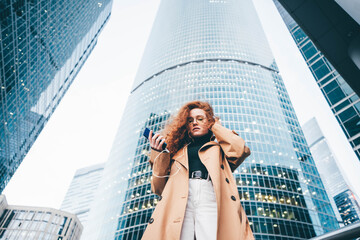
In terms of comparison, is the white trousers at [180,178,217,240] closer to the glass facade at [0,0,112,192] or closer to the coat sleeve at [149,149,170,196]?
the coat sleeve at [149,149,170,196]

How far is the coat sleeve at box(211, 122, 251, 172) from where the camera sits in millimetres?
2430

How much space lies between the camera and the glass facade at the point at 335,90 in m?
24.1

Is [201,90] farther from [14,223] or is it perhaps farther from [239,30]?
[14,223]

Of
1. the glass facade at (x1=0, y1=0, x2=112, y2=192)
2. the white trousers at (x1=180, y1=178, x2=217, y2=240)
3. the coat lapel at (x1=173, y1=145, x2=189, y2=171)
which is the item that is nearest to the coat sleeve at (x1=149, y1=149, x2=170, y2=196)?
A: the coat lapel at (x1=173, y1=145, x2=189, y2=171)

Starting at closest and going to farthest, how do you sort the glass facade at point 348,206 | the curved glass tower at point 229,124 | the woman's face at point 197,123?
the woman's face at point 197,123 → the curved glass tower at point 229,124 → the glass facade at point 348,206

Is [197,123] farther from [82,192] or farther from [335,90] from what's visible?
[82,192]

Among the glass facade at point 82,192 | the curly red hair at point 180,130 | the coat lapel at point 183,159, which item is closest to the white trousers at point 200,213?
the coat lapel at point 183,159

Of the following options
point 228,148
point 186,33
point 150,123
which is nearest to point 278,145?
point 150,123

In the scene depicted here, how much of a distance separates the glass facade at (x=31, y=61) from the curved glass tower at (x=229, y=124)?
2447 centimetres

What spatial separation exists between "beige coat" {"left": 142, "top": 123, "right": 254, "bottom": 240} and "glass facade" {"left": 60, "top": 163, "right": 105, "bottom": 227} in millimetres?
142291

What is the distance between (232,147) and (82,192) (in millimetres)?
158085

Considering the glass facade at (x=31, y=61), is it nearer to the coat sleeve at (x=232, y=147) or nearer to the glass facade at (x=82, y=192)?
the coat sleeve at (x=232, y=147)

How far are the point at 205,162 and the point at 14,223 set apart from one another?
89.3m

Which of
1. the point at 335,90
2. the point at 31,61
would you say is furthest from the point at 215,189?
the point at 31,61
